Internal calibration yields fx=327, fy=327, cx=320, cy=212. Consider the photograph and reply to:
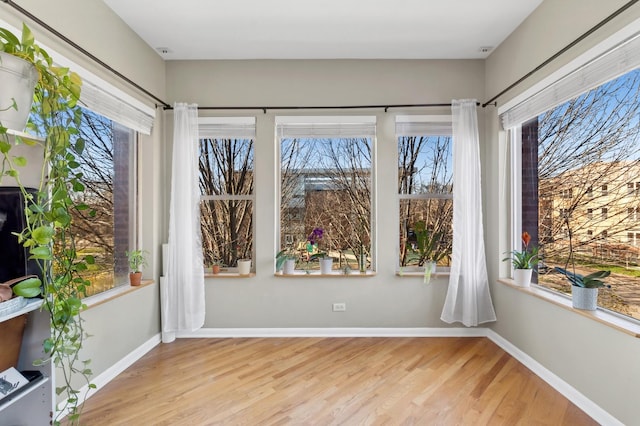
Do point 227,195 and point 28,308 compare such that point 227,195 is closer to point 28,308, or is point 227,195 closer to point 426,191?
point 426,191

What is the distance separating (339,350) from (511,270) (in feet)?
5.76

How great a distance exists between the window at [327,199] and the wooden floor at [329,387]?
3.02 ft

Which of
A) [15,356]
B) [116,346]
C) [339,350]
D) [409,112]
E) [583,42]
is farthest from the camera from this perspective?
[409,112]

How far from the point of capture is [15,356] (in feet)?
4.53

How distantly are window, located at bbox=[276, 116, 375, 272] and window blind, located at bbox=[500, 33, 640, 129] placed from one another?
1379 mm

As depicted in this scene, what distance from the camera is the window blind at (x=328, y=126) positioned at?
3248 mm

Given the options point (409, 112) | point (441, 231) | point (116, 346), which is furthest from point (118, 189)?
point (441, 231)

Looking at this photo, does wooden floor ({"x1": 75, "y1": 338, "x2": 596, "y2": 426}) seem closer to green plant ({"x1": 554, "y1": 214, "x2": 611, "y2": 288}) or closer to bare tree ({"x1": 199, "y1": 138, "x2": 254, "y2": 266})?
green plant ({"x1": 554, "y1": 214, "x2": 611, "y2": 288})

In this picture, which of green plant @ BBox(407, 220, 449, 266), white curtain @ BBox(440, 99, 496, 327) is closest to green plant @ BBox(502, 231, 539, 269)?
white curtain @ BBox(440, 99, 496, 327)

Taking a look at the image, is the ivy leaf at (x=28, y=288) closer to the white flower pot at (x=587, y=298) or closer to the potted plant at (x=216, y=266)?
the potted plant at (x=216, y=266)

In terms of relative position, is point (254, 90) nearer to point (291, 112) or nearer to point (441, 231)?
point (291, 112)

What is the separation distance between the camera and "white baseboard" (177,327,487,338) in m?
3.23

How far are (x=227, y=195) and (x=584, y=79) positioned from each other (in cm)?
302

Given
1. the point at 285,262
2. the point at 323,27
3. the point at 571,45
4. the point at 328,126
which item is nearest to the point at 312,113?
the point at 328,126
